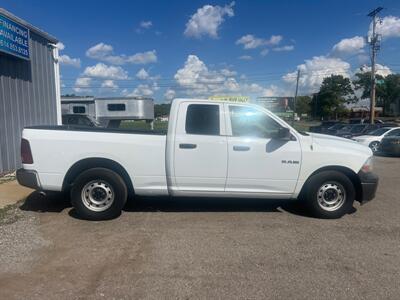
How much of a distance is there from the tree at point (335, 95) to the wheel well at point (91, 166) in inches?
→ 3822

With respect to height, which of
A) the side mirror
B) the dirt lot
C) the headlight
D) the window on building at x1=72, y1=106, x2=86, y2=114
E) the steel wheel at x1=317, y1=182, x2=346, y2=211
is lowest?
the dirt lot

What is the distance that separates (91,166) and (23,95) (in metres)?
6.42

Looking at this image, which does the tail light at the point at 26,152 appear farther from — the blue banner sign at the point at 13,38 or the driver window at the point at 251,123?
the blue banner sign at the point at 13,38

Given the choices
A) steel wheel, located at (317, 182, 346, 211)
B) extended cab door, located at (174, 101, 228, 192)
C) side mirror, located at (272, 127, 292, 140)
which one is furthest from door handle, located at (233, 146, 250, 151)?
steel wheel, located at (317, 182, 346, 211)

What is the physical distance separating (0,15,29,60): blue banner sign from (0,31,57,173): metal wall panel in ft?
0.83

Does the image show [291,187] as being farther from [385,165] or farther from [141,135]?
[385,165]

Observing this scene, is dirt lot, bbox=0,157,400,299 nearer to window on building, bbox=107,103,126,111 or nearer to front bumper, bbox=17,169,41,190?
front bumper, bbox=17,169,41,190

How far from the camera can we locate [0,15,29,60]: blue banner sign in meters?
9.35

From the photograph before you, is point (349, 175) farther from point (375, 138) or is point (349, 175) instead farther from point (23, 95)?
point (375, 138)

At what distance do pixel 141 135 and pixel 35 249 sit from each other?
2.25 metres

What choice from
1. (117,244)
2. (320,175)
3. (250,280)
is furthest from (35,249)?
(320,175)

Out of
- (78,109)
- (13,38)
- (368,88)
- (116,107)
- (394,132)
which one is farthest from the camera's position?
(368,88)

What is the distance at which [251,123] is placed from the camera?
601 centimetres

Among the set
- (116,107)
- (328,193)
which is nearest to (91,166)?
(328,193)
